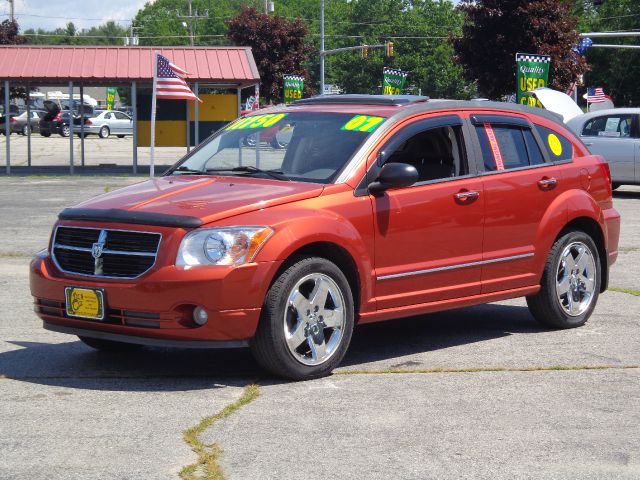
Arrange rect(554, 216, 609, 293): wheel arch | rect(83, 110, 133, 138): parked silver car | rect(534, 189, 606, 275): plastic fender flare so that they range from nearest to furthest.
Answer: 1. rect(534, 189, 606, 275): plastic fender flare
2. rect(554, 216, 609, 293): wheel arch
3. rect(83, 110, 133, 138): parked silver car

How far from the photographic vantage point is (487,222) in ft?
25.8

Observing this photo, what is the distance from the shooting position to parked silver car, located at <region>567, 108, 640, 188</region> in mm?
21750

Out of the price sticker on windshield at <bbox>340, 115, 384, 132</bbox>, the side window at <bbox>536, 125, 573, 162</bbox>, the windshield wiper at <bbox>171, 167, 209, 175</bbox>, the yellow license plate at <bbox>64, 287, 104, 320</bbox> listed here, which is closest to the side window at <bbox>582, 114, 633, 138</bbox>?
the side window at <bbox>536, 125, 573, 162</bbox>

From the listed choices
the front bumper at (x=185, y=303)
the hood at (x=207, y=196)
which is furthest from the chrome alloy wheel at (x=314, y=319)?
the hood at (x=207, y=196)

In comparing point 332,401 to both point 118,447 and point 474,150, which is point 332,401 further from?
point 474,150

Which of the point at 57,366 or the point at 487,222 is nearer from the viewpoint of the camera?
the point at 57,366

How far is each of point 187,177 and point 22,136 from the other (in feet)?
181

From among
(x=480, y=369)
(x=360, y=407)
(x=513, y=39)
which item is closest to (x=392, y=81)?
(x=513, y=39)

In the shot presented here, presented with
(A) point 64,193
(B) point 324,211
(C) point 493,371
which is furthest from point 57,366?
(A) point 64,193

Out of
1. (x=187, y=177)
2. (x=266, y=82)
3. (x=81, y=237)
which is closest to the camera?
(x=81, y=237)

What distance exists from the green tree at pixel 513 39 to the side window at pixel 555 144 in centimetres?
2899

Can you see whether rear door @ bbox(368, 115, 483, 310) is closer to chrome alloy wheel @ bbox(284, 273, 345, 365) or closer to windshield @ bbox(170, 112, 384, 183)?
windshield @ bbox(170, 112, 384, 183)

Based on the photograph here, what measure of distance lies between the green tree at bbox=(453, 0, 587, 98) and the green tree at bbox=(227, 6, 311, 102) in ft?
63.8

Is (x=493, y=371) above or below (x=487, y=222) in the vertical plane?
below
